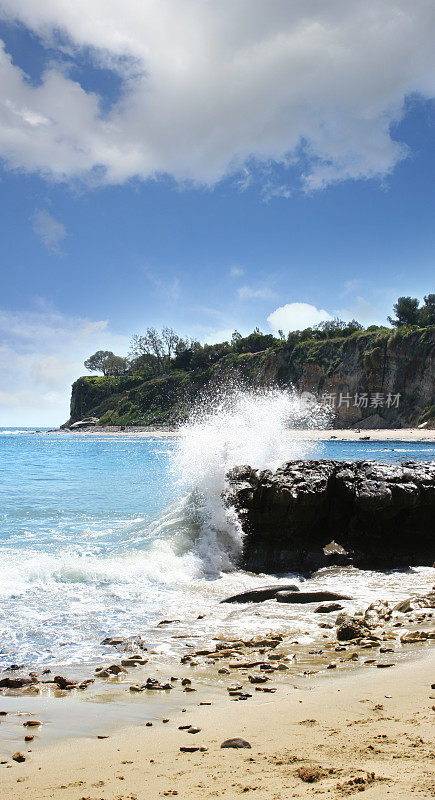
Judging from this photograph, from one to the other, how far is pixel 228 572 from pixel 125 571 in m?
1.70

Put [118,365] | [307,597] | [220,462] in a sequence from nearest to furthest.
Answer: [307,597]
[220,462]
[118,365]

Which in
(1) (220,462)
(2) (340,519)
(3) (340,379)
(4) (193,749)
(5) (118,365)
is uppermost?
(5) (118,365)

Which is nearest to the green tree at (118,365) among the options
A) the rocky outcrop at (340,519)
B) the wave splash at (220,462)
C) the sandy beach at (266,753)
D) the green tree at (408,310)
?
the green tree at (408,310)

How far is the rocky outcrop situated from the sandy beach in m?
4.76

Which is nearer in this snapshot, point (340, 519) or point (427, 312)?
point (340, 519)

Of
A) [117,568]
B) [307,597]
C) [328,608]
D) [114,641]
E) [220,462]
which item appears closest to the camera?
[114,641]

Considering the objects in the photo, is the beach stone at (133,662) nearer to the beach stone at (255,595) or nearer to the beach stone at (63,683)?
the beach stone at (63,683)

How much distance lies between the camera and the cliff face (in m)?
66.3

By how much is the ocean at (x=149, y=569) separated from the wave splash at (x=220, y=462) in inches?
1.1

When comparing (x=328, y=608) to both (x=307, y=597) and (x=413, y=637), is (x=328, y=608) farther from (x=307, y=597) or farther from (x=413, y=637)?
(x=413, y=637)

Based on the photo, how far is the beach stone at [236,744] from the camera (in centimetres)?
311

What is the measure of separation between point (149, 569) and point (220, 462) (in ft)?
11.7

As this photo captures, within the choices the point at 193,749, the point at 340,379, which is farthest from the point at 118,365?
the point at 193,749

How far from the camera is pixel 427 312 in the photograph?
257ft
